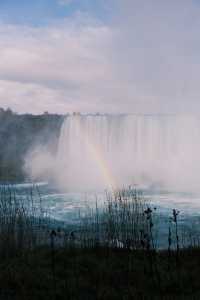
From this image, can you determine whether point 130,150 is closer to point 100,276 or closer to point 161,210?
point 161,210

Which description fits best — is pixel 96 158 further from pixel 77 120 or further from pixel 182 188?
pixel 182 188

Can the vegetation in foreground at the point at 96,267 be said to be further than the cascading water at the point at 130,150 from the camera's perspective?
No

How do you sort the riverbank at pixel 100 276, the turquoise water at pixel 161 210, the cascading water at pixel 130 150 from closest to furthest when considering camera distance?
the riverbank at pixel 100 276, the turquoise water at pixel 161 210, the cascading water at pixel 130 150

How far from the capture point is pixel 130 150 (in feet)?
136

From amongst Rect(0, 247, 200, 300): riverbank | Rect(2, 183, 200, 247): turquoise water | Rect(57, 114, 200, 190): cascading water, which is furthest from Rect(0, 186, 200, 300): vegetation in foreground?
Rect(57, 114, 200, 190): cascading water

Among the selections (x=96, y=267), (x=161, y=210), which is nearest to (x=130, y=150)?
(x=161, y=210)

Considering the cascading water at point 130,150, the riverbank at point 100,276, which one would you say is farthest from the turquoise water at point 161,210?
the cascading water at point 130,150

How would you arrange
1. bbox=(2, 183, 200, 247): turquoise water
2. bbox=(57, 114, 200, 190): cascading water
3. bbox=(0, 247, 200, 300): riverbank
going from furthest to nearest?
bbox=(57, 114, 200, 190): cascading water < bbox=(2, 183, 200, 247): turquoise water < bbox=(0, 247, 200, 300): riverbank

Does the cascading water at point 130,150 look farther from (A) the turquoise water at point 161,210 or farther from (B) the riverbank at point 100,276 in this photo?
(B) the riverbank at point 100,276

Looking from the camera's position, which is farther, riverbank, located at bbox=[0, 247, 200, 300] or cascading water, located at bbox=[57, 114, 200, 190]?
cascading water, located at bbox=[57, 114, 200, 190]

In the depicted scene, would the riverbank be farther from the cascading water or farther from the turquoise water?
the cascading water

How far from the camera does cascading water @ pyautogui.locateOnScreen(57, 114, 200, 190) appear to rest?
3866cm

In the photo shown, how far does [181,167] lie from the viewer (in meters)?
39.4

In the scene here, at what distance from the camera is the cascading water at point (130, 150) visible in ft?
127
